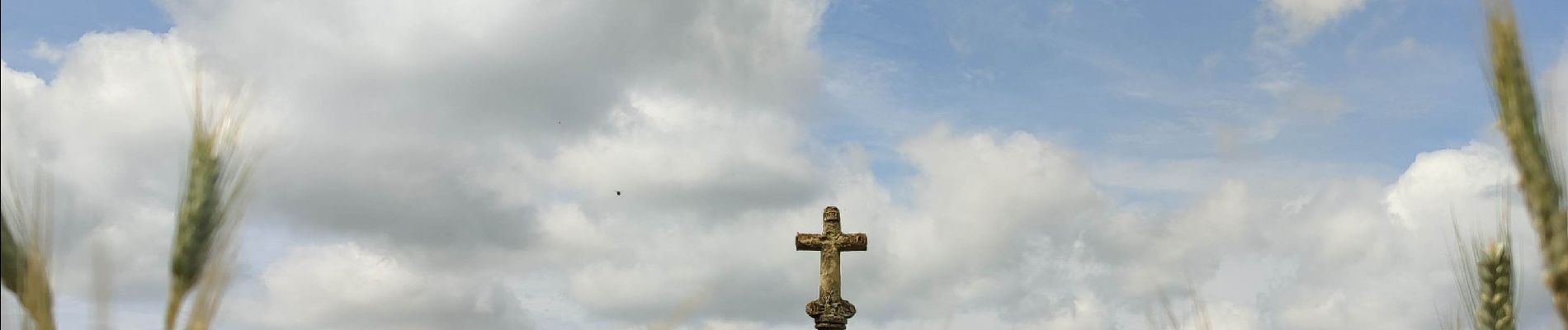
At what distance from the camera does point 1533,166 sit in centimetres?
373

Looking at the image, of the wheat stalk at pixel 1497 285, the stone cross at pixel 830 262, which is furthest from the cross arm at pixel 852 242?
the wheat stalk at pixel 1497 285

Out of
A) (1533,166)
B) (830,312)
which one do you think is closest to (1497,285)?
(1533,166)

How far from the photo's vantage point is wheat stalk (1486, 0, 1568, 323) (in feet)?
12.3

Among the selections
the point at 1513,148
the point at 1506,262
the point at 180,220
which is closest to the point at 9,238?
the point at 180,220

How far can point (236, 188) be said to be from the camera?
162 inches

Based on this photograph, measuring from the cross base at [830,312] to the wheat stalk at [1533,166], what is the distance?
1066 centimetres

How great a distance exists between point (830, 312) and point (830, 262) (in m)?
0.65

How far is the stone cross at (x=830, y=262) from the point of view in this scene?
14.3 m

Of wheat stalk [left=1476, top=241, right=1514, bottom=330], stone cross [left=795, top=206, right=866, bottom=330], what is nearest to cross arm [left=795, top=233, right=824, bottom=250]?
stone cross [left=795, top=206, right=866, bottom=330]

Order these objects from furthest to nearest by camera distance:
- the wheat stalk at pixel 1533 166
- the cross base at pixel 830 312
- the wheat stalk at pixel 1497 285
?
the cross base at pixel 830 312 < the wheat stalk at pixel 1497 285 < the wheat stalk at pixel 1533 166

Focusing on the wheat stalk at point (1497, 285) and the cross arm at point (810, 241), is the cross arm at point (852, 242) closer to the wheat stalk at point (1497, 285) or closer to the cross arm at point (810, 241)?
the cross arm at point (810, 241)

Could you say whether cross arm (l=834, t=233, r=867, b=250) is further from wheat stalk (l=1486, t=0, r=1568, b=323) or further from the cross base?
wheat stalk (l=1486, t=0, r=1568, b=323)

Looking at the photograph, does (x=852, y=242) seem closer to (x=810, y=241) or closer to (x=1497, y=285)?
(x=810, y=241)

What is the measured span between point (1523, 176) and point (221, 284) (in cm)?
411
